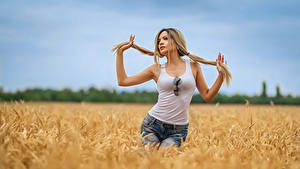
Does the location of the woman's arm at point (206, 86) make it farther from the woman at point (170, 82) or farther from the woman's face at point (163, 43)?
the woman's face at point (163, 43)

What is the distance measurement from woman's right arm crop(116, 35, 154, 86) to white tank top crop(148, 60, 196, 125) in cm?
24

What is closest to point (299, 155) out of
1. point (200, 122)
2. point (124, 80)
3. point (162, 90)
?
point (162, 90)

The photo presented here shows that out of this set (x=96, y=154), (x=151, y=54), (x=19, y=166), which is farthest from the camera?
(x=151, y=54)

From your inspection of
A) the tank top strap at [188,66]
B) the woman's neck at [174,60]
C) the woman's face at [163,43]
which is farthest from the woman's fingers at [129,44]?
the tank top strap at [188,66]

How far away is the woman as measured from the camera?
9.93ft

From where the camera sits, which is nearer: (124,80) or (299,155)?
(299,155)

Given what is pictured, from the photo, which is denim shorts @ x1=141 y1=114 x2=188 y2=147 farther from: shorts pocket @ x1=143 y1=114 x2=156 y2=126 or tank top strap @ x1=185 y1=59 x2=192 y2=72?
tank top strap @ x1=185 y1=59 x2=192 y2=72

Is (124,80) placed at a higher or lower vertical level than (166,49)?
lower

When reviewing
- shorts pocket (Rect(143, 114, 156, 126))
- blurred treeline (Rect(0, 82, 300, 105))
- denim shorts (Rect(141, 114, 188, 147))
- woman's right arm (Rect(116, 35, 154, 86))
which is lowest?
blurred treeline (Rect(0, 82, 300, 105))

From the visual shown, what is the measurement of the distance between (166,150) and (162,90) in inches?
28.5

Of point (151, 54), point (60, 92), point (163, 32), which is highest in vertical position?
point (163, 32)

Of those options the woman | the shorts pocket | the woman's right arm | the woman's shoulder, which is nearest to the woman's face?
the woman

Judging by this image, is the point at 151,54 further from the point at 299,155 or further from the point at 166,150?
the point at 299,155

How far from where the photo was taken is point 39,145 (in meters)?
2.45
